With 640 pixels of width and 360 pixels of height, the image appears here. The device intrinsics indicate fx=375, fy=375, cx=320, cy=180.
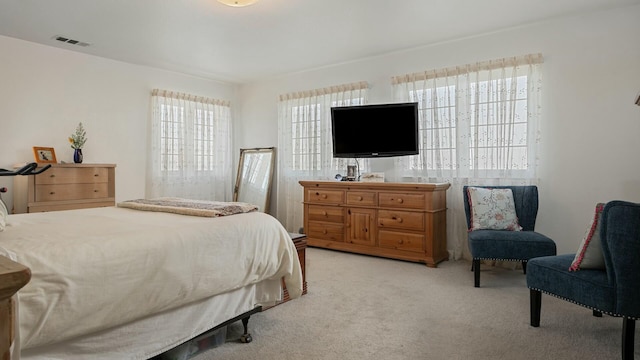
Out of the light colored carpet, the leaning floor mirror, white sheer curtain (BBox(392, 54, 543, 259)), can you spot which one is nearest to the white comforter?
the light colored carpet

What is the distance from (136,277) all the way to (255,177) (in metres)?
4.52

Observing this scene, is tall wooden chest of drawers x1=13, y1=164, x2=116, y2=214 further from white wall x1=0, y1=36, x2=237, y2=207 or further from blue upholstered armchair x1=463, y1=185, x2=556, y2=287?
blue upholstered armchair x1=463, y1=185, x2=556, y2=287

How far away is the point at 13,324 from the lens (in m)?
0.61

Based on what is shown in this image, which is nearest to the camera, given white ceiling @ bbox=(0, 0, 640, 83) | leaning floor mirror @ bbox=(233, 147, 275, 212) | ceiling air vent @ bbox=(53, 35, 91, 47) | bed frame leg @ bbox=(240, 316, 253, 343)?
bed frame leg @ bbox=(240, 316, 253, 343)

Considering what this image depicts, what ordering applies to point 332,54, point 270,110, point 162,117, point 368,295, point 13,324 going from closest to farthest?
1. point 13,324
2. point 368,295
3. point 332,54
4. point 162,117
5. point 270,110

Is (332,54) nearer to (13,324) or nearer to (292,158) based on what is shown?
(292,158)

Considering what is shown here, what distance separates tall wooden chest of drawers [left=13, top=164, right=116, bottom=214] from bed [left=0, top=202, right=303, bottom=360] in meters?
1.87

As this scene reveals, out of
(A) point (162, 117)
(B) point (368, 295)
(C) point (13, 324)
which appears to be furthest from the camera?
(A) point (162, 117)

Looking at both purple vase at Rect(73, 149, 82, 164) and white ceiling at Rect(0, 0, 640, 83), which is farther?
purple vase at Rect(73, 149, 82, 164)

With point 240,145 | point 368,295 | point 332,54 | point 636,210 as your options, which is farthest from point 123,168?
point 636,210

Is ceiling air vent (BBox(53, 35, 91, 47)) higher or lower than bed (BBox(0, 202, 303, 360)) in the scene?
higher

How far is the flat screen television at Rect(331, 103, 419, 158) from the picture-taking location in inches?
172

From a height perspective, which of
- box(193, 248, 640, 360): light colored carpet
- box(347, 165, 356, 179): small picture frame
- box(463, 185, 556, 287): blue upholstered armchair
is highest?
box(347, 165, 356, 179): small picture frame

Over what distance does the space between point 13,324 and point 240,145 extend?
6000 mm
